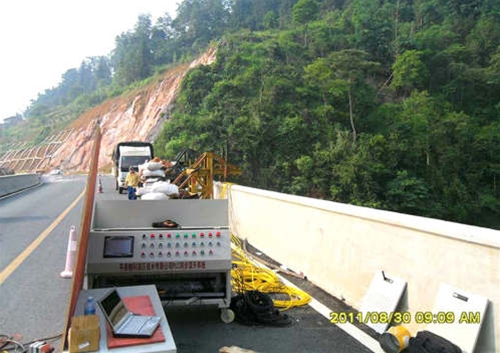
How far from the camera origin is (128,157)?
26.9m

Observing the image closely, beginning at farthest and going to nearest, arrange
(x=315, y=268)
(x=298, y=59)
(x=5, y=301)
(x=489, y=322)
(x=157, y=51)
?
(x=157, y=51), (x=298, y=59), (x=315, y=268), (x=5, y=301), (x=489, y=322)

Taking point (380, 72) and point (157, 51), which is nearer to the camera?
point (380, 72)

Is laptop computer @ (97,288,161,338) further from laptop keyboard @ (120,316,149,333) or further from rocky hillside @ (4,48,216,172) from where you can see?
rocky hillside @ (4,48,216,172)

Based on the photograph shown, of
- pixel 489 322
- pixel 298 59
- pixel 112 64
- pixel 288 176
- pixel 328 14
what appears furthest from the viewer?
pixel 112 64

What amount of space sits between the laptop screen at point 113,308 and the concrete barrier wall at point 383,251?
3.01 meters

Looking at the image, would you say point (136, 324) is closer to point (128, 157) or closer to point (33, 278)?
point (33, 278)

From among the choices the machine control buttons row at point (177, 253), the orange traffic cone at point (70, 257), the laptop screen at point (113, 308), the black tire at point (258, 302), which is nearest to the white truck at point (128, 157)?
the orange traffic cone at point (70, 257)

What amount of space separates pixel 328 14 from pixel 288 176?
64.0 metres

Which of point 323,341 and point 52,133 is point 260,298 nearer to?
point 323,341

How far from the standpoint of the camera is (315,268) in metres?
6.75

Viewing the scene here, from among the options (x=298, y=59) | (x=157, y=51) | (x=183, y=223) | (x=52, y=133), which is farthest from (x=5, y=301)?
(x=157, y=51)

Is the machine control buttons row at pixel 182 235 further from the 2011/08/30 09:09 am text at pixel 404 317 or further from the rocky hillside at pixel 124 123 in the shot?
A: the rocky hillside at pixel 124 123

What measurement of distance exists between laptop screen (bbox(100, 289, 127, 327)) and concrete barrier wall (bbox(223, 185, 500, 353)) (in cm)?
301

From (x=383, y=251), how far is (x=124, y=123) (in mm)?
71923
